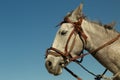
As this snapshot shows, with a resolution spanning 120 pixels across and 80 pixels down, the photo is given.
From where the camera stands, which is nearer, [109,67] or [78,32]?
[109,67]

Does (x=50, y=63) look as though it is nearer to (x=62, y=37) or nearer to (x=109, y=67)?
(x=62, y=37)

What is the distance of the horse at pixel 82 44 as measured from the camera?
1071 centimetres

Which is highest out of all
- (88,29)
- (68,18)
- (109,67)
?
(68,18)

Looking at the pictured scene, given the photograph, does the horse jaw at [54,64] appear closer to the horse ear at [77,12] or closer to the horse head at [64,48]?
the horse head at [64,48]

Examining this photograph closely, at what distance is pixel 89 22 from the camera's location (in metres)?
11.6

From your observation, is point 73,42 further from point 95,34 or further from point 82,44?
point 95,34

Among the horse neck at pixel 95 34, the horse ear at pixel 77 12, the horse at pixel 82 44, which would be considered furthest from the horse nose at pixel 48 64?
the horse ear at pixel 77 12

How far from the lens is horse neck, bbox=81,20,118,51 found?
11.0 m

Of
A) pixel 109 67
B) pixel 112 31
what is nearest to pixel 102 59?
pixel 109 67

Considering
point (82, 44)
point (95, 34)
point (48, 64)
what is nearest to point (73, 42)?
point (82, 44)

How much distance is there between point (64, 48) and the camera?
11156 mm

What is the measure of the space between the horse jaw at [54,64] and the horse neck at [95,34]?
1.09m

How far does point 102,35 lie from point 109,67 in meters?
1.22

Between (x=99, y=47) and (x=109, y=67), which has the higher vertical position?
(x=99, y=47)
